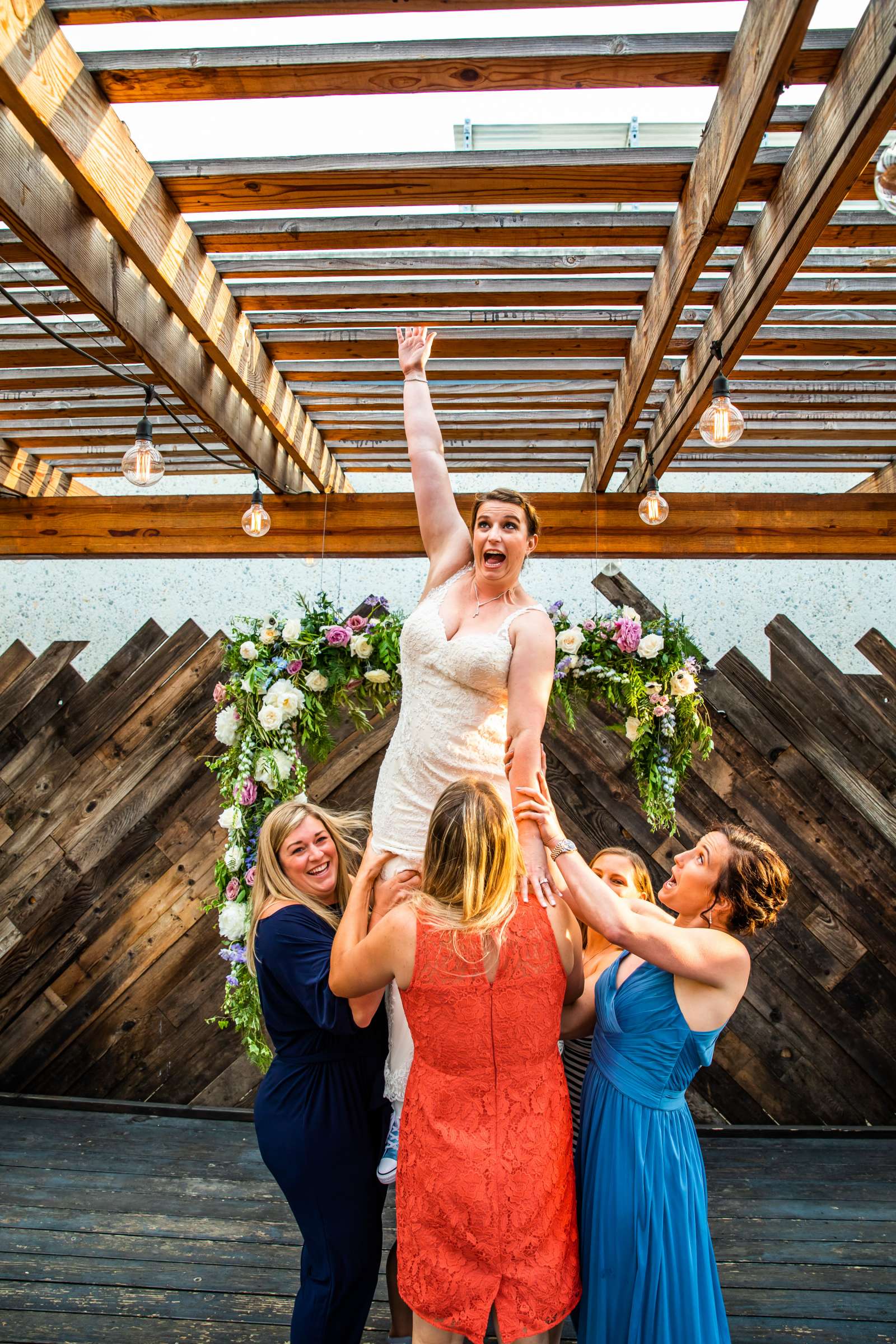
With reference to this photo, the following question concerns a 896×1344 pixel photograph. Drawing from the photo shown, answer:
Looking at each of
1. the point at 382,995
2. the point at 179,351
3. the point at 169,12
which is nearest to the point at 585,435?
the point at 179,351

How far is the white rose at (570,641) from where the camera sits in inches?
140

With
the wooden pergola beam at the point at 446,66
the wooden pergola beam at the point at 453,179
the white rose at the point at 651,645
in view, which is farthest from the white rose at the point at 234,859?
the wooden pergola beam at the point at 446,66

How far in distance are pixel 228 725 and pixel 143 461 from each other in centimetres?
105

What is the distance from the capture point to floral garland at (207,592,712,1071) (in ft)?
11.4

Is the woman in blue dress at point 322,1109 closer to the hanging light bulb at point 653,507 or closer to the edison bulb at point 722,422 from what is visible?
the edison bulb at point 722,422

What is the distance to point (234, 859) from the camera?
11.1ft

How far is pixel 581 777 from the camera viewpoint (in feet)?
14.3

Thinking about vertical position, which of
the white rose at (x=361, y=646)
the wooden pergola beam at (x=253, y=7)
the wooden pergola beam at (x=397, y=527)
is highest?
the wooden pergola beam at (x=253, y=7)

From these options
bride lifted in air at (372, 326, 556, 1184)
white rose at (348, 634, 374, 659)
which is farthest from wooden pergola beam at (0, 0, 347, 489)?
white rose at (348, 634, 374, 659)

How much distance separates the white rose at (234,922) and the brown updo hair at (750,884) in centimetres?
184

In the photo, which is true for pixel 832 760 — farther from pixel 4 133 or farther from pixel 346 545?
pixel 4 133

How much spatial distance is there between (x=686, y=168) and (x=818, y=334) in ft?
4.31

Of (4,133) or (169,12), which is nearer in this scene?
(169,12)

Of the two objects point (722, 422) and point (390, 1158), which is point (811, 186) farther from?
point (390, 1158)
